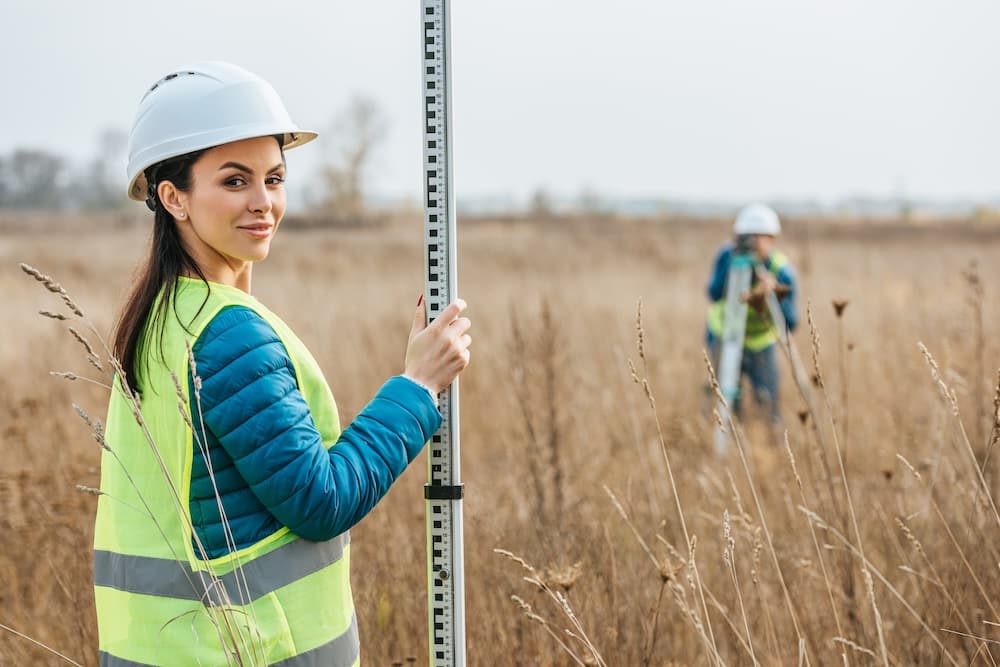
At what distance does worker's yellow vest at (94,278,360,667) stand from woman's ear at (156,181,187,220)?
0.14 m

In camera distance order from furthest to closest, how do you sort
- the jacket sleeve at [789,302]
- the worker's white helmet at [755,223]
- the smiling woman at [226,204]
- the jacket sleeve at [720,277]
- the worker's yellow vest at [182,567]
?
the jacket sleeve at [720,277] → the worker's white helmet at [755,223] → the jacket sleeve at [789,302] → the smiling woman at [226,204] → the worker's yellow vest at [182,567]

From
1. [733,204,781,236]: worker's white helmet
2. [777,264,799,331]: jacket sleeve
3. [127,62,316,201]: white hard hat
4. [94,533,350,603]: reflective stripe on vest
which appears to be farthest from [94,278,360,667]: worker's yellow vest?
[733,204,781,236]: worker's white helmet

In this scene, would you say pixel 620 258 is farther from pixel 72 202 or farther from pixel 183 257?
pixel 72 202

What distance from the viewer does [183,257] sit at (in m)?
1.54

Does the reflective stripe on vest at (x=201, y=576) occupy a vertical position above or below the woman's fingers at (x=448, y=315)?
below

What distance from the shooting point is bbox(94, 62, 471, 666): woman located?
1.39 m

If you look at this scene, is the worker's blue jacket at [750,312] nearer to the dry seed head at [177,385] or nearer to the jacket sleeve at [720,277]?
the jacket sleeve at [720,277]

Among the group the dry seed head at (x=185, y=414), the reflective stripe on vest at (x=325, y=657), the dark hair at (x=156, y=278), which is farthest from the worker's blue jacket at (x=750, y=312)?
the dry seed head at (x=185, y=414)

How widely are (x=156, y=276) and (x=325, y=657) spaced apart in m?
0.70

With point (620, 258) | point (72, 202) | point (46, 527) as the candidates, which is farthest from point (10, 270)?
point (72, 202)

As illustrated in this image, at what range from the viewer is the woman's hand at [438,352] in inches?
63.2

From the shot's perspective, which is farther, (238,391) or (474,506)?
(474,506)

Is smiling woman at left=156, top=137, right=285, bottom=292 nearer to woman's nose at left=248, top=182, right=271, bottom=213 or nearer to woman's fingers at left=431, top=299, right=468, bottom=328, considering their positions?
woman's nose at left=248, top=182, right=271, bottom=213

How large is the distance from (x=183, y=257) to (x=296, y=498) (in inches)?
18.8
